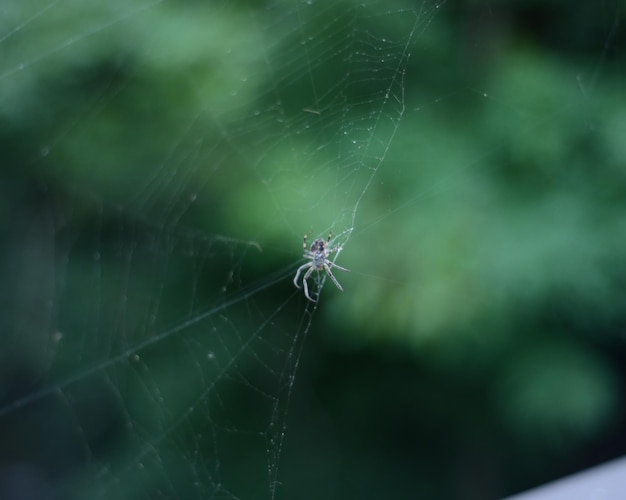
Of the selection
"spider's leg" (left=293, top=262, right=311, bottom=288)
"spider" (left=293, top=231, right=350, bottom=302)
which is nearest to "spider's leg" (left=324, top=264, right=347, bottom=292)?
"spider" (left=293, top=231, right=350, bottom=302)

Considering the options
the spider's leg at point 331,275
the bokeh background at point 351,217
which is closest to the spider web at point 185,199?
the bokeh background at point 351,217

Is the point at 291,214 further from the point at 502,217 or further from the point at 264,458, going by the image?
the point at 264,458

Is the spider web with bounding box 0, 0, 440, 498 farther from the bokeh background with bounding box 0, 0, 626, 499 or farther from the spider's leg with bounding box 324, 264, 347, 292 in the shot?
the spider's leg with bounding box 324, 264, 347, 292

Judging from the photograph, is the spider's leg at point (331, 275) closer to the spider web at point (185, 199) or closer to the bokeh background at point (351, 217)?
the bokeh background at point (351, 217)

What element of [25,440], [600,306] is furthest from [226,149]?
[25,440]

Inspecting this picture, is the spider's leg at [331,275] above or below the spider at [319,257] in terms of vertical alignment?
below
